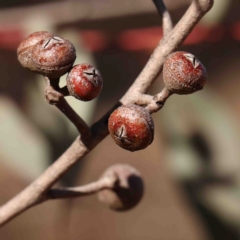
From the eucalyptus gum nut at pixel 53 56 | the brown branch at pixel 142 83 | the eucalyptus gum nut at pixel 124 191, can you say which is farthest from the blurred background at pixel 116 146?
the eucalyptus gum nut at pixel 53 56

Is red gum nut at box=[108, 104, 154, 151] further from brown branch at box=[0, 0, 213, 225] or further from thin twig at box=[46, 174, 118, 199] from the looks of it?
thin twig at box=[46, 174, 118, 199]

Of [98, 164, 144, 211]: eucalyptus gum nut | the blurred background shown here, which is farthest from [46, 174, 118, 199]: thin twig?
the blurred background

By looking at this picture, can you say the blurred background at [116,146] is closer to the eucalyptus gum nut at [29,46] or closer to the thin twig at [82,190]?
the thin twig at [82,190]

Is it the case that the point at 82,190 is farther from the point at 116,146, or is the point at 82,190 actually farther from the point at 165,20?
the point at 116,146

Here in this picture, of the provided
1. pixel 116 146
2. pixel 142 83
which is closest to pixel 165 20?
pixel 142 83

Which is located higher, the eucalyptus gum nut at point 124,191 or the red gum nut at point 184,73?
the red gum nut at point 184,73
